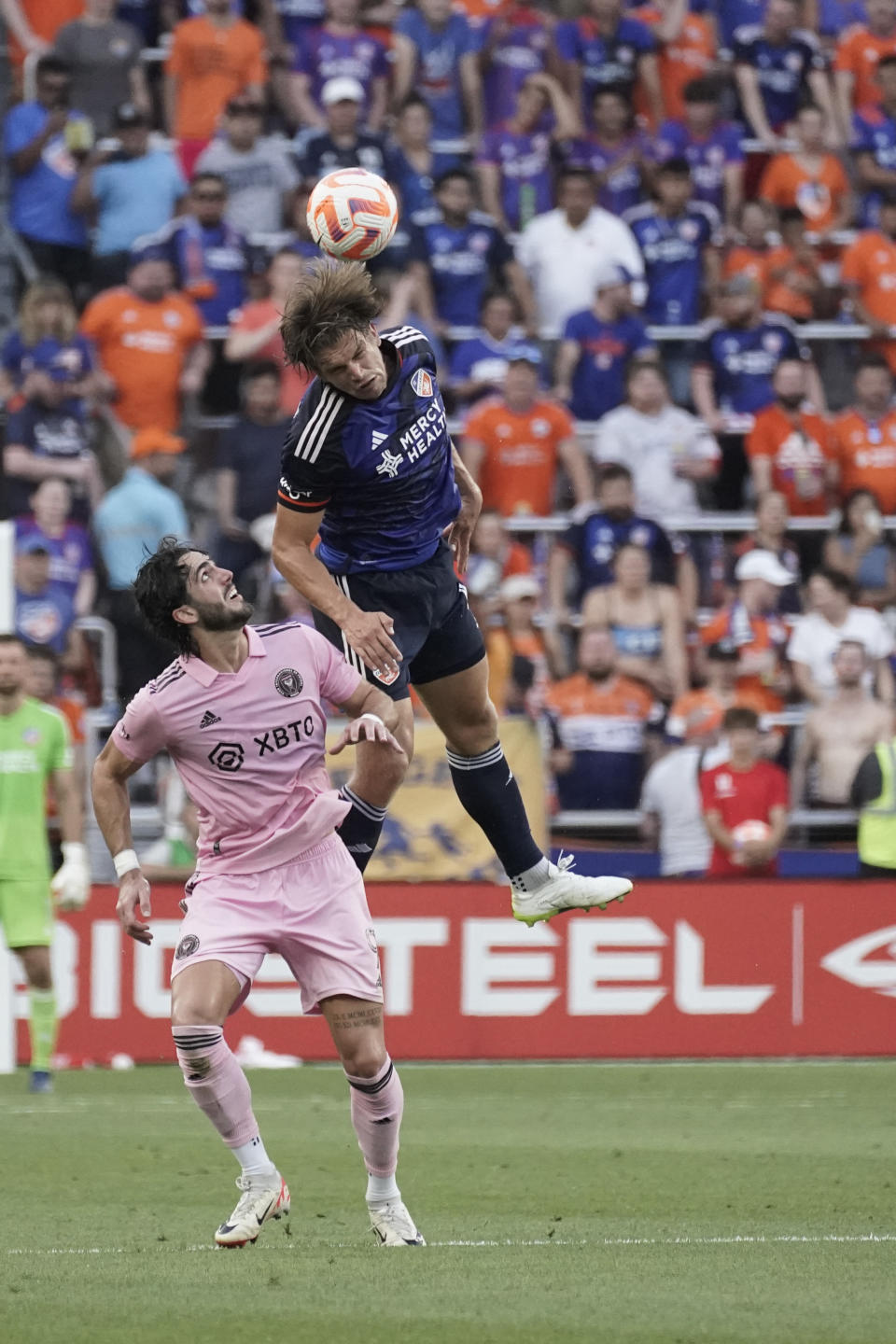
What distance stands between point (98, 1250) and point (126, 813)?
4.27ft

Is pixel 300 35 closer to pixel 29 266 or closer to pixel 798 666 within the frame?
pixel 29 266

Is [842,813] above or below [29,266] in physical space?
below

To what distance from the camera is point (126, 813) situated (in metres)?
6.90

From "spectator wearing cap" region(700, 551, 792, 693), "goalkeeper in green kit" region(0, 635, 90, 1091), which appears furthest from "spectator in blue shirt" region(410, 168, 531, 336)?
"goalkeeper in green kit" region(0, 635, 90, 1091)

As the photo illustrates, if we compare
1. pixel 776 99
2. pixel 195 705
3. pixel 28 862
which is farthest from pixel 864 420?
pixel 195 705

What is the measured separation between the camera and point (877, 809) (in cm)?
1380

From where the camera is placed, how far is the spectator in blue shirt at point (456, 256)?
672 inches

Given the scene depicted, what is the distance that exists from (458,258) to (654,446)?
2.16 meters

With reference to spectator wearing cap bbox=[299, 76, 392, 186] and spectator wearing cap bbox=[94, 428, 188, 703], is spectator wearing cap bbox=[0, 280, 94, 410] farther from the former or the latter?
spectator wearing cap bbox=[299, 76, 392, 186]

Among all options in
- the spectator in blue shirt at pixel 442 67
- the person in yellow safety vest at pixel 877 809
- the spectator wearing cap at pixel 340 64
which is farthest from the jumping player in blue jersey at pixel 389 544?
the spectator in blue shirt at pixel 442 67

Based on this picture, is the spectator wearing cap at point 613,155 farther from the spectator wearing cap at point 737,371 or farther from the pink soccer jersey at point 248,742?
the pink soccer jersey at point 248,742

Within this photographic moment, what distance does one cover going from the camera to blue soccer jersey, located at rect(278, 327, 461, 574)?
24.8 ft

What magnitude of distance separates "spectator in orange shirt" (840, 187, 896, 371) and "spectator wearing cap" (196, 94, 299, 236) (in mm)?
4630

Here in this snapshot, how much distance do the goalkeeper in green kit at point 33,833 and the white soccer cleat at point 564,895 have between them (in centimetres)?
416
